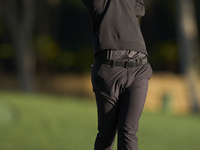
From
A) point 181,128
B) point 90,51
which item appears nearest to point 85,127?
point 181,128

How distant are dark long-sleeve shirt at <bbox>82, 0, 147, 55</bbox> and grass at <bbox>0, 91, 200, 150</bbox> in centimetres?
462

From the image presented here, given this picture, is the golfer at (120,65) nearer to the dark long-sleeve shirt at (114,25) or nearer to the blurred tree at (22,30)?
the dark long-sleeve shirt at (114,25)

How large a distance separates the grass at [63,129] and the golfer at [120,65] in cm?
436

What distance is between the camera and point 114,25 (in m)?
3.86

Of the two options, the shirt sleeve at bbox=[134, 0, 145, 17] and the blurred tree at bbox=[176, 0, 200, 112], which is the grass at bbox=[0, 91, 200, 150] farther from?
the blurred tree at bbox=[176, 0, 200, 112]

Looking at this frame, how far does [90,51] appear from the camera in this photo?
24234mm

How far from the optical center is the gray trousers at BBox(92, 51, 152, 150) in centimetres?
386

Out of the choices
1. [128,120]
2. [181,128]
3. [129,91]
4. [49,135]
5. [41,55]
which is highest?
[129,91]

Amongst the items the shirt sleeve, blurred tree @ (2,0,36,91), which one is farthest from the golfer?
blurred tree @ (2,0,36,91)

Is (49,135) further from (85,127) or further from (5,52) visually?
(5,52)

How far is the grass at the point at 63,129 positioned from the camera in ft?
27.9

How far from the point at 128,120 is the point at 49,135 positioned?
5374mm

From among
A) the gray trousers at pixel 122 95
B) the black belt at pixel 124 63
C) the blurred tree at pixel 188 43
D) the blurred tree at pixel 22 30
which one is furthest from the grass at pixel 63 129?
the blurred tree at pixel 22 30

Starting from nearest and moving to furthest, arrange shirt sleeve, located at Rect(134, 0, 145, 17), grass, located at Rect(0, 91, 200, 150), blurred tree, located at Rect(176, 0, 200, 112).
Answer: shirt sleeve, located at Rect(134, 0, 145, 17) → grass, located at Rect(0, 91, 200, 150) → blurred tree, located at Rect(176, 0, 200, 112)
